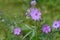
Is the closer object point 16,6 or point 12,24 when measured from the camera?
point 12,24

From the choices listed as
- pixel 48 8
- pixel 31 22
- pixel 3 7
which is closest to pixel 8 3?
pixel 3 7

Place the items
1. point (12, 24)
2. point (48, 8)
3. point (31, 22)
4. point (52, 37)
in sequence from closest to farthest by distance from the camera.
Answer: point (52, 37) → point (12, 24) → point (31, 22) → point (48, 8)

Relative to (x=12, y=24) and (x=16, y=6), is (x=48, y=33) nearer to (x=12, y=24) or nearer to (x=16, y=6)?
(x=12, y=24)

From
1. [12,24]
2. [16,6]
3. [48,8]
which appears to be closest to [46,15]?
[48,8]

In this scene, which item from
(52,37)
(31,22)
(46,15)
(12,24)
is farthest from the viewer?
(46,15)

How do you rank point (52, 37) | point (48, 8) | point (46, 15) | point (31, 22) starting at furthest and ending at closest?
1. point (48, 8)
2. point (46, 15)
3. point (31, 22)
4. point (52, 37)

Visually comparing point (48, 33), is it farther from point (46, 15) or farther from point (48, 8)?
point (48, 8)
